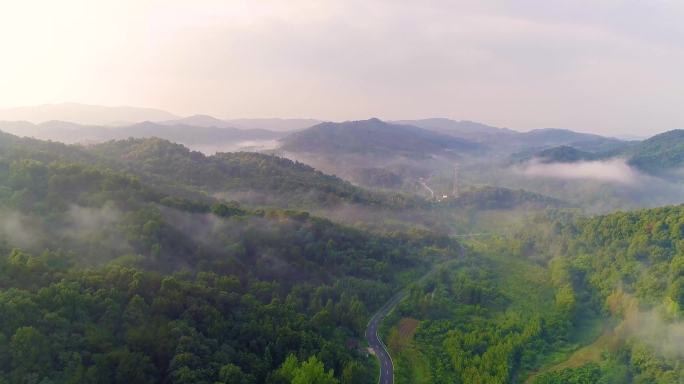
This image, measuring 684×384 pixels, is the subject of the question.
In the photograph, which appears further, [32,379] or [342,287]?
[342,287]

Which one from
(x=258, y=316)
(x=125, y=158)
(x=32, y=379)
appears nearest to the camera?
(x=32, y=379)

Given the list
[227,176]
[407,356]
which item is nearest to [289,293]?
[407,356]

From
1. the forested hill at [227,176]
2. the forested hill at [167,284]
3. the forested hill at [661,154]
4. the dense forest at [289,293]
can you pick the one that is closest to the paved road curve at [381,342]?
the dense forest at [289,293]

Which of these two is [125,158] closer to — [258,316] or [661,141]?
[258,316]

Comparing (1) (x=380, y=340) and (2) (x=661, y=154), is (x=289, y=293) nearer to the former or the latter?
(1) (x=380, y=340)

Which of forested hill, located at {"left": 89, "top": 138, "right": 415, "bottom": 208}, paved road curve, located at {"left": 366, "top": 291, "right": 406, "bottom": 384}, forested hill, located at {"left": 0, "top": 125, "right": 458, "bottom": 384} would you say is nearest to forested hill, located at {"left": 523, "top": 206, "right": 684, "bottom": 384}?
paved road curve, located at {"left": 366, "top": 291, "right": 406, "bottom": 384}

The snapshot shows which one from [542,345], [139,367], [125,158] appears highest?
[125,158]

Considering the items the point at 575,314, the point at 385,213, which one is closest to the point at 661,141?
the point at 385,213

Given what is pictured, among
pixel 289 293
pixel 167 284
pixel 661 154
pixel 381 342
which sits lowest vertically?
pixel 381 342
